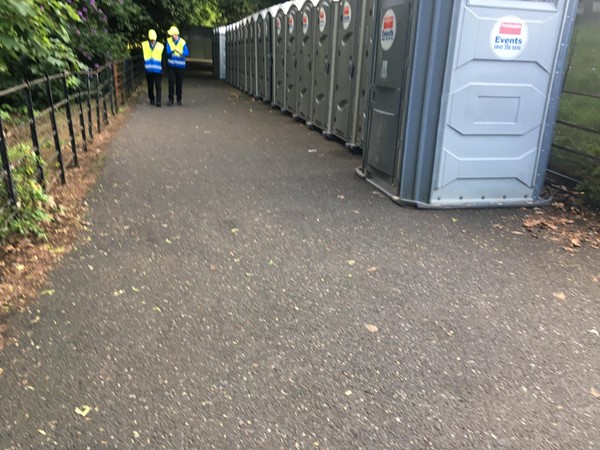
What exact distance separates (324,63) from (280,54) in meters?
3.60

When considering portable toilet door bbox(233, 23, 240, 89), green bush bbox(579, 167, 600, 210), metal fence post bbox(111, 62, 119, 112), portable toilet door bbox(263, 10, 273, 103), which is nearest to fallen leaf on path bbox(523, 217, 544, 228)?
green bush bbox(579, 167, 600, 210)

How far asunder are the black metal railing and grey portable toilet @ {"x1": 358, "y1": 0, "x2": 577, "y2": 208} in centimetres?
371

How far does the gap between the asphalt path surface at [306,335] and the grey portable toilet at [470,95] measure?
43 centimetres

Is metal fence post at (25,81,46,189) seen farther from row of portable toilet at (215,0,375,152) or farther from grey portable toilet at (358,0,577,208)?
row of portable toilet at (215,0,375,152)

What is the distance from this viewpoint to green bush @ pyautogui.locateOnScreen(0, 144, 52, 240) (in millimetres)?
4352

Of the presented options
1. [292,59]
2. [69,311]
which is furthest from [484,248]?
[292,59]

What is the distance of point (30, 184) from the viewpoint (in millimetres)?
4793

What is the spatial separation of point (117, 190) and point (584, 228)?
5062 mm

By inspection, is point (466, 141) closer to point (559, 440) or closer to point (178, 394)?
A: point (559, 440)

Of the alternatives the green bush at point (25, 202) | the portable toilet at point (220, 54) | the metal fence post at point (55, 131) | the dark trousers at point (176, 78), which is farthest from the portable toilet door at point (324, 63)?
the portable toilet at point (220, 54)

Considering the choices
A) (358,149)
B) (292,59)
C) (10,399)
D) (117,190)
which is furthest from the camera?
(292,59)

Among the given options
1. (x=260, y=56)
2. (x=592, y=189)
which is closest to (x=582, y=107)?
(x=592, y=189)

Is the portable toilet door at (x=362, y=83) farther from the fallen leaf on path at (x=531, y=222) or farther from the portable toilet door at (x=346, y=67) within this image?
the fallen leaf on path at (x=531, y=222)

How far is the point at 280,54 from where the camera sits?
12953mm
